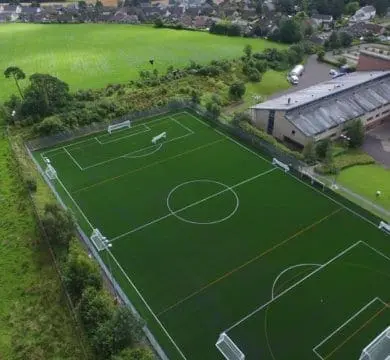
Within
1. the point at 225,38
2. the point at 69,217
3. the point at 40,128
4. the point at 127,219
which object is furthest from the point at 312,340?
the point at 225,38

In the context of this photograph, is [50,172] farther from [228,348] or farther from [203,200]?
[228,348]

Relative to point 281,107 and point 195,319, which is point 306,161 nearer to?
point 281,107

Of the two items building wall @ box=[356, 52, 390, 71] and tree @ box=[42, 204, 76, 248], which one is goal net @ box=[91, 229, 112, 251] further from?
building wall @ box=[356, 52, 390, 71]

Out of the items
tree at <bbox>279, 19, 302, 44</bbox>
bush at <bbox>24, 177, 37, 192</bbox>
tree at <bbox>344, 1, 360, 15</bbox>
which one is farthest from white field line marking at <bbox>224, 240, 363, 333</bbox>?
tree at <bbox>344, 1, 360, 15</bbox>

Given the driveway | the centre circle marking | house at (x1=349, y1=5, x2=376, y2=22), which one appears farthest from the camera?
house at (x1=349, y1=5, x2=376, y2=22)

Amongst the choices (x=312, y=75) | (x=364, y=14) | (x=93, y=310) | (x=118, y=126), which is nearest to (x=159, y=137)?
(x=118, y=126)

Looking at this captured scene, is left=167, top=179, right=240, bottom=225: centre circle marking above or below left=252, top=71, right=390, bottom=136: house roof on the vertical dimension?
below
